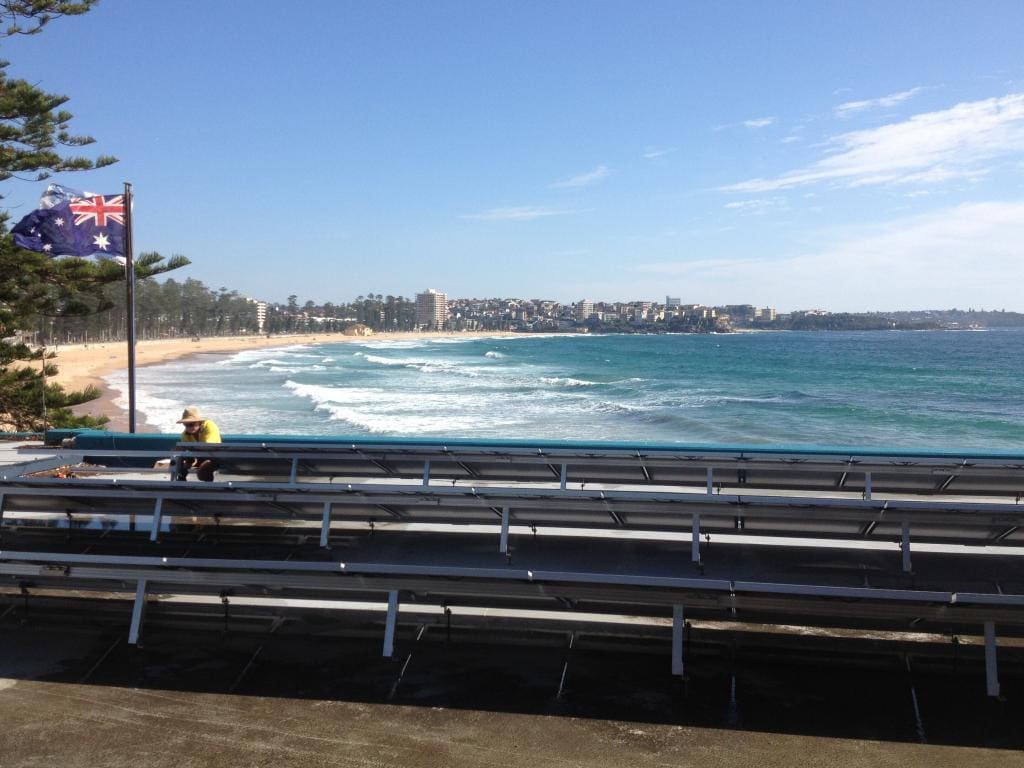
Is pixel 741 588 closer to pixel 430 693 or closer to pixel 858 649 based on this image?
pixel 858 649

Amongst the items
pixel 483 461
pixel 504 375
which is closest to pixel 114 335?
pixel 504 375

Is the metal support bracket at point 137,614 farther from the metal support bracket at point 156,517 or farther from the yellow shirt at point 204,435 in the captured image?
the yellow shirt at point 204,435

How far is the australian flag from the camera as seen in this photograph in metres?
11.7

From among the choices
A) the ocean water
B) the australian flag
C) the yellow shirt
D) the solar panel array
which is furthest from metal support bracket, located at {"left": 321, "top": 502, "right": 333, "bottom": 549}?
the ocean water

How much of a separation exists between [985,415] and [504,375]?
2838 cm

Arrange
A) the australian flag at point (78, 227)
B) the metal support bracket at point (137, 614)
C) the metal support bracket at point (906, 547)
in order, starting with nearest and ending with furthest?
the metal support bracket at point (906, 547) < the metal support bracket at point (137, 614) < the australian flag at point (78, 227)

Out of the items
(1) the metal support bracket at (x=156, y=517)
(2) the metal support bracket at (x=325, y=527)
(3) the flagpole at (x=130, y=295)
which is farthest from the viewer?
(3) the flagpole at (x=130, y=295)

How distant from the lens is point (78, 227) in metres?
11.8

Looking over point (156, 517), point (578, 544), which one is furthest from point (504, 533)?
point (156, 517)

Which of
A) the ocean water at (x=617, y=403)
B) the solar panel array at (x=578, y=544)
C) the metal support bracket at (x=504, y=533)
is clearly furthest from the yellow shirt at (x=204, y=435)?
the ocean water at (x=617, y=403)

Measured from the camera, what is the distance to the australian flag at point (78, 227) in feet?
38.3

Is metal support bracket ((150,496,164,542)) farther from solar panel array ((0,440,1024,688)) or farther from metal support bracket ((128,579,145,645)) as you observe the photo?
metal support bracket ((128,579,145,645))

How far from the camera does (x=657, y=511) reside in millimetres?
4484

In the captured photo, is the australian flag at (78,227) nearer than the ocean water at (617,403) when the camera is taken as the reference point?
Yes
